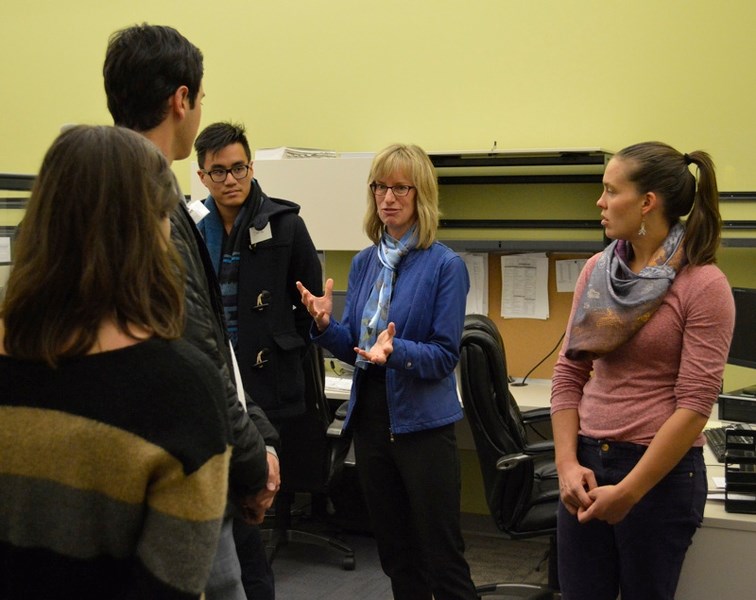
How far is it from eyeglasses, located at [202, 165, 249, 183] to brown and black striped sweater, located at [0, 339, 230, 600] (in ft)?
5.95

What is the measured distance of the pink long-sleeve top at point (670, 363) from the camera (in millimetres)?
1780

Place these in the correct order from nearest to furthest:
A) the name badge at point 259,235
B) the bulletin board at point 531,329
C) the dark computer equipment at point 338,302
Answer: the name badge at point 259,235, the bulletin board at point 531,329, the dark computer equipment at point 338,302

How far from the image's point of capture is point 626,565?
1843mm

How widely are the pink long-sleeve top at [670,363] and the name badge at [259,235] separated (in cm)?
126

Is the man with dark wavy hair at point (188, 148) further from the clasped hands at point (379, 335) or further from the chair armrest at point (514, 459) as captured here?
the chair armrest at point (514, 459)

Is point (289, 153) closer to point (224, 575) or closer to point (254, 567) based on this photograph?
point (254, 567)

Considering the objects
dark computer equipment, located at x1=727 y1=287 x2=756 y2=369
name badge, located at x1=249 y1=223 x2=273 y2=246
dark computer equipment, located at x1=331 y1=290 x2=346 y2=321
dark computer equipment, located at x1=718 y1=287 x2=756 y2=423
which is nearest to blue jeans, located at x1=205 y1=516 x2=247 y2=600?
name badge, located at x1=249 y1=223 x2=273 y2=246

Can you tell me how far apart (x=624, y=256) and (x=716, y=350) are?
30 cm

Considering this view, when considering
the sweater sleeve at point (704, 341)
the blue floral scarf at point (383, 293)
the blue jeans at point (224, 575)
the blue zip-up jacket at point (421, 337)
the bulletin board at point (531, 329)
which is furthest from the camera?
the bulletin board at point (531, 329)

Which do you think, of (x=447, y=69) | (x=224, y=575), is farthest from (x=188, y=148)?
(x=447, y=69)

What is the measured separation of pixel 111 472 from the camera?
1037mm

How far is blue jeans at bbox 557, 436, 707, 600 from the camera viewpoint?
5.94 ft

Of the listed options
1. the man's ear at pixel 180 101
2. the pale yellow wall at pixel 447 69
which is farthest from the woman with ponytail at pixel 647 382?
the pale yellow wall at pixel 447 69

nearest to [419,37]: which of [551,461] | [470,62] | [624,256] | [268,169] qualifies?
[470,62]
